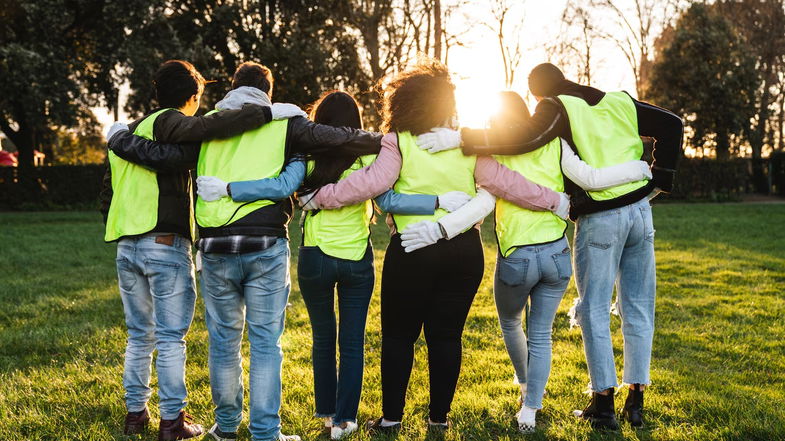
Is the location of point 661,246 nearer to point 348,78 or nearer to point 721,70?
point 348,78

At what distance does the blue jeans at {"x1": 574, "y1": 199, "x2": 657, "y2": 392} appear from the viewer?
357cm

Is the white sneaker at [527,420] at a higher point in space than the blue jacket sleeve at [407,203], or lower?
lower

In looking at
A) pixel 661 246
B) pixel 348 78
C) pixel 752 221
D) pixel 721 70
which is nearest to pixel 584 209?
pixel 661 246

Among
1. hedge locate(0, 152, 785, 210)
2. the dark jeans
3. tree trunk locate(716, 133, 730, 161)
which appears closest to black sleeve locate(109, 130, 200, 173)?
Answer: the dark jeans

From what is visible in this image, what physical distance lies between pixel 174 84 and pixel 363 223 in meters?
1.24

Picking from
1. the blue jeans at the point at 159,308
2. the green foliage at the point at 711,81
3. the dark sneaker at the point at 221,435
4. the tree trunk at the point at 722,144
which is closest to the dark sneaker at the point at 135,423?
the blue jeans at the point at 159,308

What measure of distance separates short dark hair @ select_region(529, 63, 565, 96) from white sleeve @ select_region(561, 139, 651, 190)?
0.34 metres

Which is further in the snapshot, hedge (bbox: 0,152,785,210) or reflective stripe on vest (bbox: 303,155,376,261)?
hedge (bbox: 0,152,785,210)

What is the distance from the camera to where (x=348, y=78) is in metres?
23.5

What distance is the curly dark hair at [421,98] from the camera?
127 inches

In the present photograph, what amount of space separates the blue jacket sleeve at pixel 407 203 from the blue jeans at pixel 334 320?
0.28 meters

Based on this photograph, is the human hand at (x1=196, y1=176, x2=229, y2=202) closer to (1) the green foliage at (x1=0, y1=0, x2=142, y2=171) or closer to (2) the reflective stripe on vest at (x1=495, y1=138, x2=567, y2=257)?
(2) the reflective stripe on vest at (x1=495, y1=138, x2=567, y2=257)

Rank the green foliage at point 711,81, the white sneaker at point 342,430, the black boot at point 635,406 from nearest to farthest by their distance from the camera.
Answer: the white sneaker at point 342,430, the black boot at point 635,406, the green foliage at point 711,81

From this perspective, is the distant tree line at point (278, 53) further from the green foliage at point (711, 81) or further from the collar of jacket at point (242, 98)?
the collar of jacket at point (242, 98)
